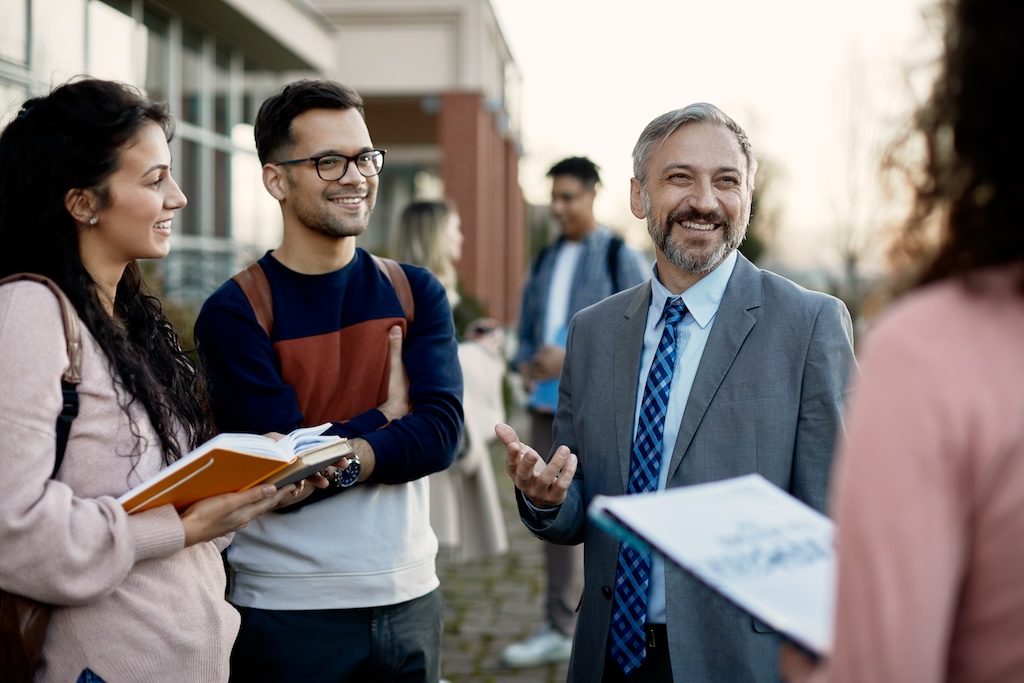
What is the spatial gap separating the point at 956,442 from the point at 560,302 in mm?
4992

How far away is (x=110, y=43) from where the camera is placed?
9703mm

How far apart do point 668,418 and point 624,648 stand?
2.05 ft

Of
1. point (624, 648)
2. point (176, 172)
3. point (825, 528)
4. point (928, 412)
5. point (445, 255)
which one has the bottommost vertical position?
point (624, 648)

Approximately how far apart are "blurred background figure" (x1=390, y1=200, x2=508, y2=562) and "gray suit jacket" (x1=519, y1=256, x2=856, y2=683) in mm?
2305

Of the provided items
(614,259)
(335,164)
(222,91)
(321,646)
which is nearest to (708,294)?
(335,164)

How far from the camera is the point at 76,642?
7.25 feet

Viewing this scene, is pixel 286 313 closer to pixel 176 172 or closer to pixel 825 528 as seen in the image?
pixel 825 528

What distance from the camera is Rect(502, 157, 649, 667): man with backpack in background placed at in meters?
5.71

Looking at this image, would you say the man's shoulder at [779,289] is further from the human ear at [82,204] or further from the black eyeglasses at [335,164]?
the human ear at [82,204]

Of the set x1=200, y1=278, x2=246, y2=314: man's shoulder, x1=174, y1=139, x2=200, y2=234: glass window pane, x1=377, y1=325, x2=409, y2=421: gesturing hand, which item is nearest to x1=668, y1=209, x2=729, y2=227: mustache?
x1=377, y1=325, x2=409, y2=421: gesturing hand

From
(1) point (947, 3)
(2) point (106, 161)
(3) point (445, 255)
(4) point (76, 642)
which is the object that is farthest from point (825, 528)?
(3) point (445, 255)

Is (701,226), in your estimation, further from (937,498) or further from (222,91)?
(222,91)

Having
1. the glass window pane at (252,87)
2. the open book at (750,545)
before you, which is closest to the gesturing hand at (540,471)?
the open book at (750,545)

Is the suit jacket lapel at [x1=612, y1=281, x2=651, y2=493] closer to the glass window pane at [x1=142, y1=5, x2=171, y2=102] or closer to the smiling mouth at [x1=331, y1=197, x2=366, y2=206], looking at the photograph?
the smiling mouth at [x1=331, y1=197, x2=366, y2=206]
